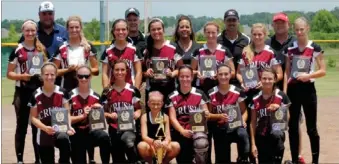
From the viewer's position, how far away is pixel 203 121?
7.03 m

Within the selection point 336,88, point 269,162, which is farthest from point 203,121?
point 336,88

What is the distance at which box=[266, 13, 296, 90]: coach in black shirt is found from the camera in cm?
752

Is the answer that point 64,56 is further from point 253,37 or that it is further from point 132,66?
point 253,37

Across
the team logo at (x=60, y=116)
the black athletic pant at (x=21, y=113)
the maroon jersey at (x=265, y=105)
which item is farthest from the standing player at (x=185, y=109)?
the black athletic pant at (x=21, y=113)

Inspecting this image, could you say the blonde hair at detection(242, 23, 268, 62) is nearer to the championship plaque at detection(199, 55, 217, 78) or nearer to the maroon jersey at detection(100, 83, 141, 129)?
→ the championship plaque at detection(199, 55, 217, 78)

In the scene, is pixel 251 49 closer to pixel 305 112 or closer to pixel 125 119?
pixel 305 112

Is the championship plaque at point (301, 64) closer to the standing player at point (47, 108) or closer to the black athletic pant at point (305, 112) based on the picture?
the black athletic pant at point (305, 112)

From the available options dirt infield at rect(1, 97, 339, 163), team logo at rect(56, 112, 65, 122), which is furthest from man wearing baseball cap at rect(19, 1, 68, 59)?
dirt infield at rect(1, 97, 339, 163)

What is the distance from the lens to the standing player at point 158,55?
744 centimetres

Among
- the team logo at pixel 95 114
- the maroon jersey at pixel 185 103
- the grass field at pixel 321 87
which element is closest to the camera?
the team logo at pixel 95 114

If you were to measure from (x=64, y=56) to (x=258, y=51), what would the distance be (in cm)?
235

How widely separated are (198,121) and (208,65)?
2.52ft

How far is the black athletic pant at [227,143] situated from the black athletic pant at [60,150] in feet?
5.76

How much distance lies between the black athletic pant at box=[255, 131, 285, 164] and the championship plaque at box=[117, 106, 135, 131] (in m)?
1.51
